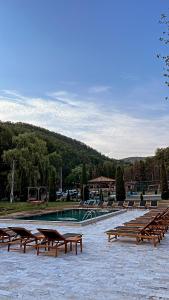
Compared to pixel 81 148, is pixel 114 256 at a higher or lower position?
lower

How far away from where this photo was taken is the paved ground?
4941 millimetres

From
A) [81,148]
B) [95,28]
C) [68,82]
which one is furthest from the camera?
[81,148]

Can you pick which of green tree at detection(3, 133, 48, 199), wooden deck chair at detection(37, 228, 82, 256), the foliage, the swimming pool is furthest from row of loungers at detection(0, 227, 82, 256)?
green tree at detection(3, 133, 48, 199)

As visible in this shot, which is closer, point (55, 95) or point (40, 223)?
point (40, 223)

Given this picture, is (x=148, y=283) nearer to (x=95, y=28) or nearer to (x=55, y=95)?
(x=95, y=28)

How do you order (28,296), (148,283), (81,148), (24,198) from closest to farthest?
(28,296)
(148,283)
(24,198)
(81,148)

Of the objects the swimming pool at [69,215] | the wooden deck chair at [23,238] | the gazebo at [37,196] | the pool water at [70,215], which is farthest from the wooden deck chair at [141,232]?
the gazebo at [37,196]

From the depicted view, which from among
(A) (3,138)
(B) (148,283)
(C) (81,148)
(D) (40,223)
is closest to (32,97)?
(D) (40,223)

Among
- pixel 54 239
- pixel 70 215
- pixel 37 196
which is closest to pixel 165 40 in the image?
pixel 54 239

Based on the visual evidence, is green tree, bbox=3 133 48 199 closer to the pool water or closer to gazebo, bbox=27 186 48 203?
gazebo, bbox=27 186 48 203

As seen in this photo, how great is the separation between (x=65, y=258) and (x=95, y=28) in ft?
41.4

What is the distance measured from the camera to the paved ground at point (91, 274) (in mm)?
4941

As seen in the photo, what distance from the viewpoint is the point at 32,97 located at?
23062 mm

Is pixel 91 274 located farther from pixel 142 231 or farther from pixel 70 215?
pixel 70 215
